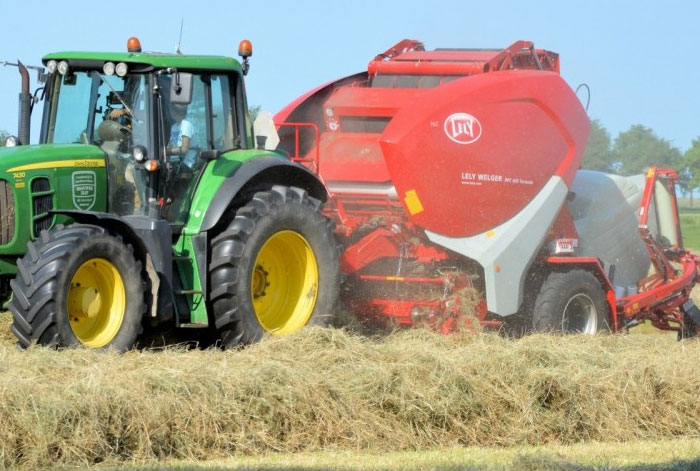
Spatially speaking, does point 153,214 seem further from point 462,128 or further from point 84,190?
point 462,128

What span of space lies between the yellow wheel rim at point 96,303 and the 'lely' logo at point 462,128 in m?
3.43

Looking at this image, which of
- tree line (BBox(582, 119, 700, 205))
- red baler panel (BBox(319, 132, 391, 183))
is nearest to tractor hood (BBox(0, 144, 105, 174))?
red baler panel (BBox(319, 132, 391, 183))

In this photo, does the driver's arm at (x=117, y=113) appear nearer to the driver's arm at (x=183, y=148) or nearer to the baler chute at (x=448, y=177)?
the driver's arm at (x=183, y=148)

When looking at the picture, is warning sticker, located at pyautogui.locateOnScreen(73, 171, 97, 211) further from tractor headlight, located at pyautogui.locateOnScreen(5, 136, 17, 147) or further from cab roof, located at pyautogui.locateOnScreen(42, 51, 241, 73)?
cab roof, located at pyautogui.locateOnScreen(42, 51, 241, 73)

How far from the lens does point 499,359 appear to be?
25.6 ft

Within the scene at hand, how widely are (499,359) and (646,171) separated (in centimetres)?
538

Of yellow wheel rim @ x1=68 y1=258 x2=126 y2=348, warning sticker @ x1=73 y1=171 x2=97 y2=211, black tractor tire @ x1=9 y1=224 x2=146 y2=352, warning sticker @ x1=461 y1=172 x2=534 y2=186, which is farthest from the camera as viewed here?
warning sticker @ x1=461 y1=172 x2=534 y2=186

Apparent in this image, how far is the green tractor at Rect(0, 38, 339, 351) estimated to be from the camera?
7812mm

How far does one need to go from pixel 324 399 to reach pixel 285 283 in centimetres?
262

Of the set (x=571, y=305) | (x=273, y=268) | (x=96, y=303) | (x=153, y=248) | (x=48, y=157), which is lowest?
(x=571, y=305)

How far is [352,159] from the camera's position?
1052 centimetres

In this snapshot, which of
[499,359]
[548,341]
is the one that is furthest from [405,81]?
[499,359]

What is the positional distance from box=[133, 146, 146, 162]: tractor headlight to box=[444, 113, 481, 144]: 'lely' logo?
2.82 metres

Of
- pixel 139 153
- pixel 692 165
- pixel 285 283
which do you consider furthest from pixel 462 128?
pixel 692 165
